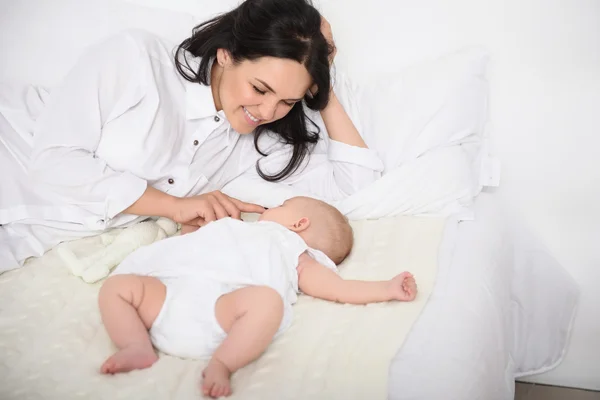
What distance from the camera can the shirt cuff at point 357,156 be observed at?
70.3 inches

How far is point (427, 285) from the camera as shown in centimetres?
129

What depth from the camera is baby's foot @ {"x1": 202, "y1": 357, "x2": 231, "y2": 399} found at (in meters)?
0.98

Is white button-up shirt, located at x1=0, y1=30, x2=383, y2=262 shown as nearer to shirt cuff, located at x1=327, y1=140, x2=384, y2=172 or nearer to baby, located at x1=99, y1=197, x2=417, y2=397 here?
shirt cuff, located at x1=327, y1=140, x2=384, y2=172

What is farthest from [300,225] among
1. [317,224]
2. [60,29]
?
[60,29]

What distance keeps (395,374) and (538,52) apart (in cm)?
125

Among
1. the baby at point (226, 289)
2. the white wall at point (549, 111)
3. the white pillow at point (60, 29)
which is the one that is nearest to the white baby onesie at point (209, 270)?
the baby at point (226, 289)

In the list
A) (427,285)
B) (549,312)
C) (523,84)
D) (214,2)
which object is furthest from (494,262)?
(214,2)

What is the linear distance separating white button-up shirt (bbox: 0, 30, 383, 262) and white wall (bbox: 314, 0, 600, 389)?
480 millimetres

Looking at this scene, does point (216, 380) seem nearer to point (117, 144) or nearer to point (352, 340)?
point (352, 340)

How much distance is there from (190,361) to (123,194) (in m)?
0.56

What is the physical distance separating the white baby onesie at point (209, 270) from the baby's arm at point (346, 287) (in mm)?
27

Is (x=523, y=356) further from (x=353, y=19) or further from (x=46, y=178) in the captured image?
(x=46, y=178)

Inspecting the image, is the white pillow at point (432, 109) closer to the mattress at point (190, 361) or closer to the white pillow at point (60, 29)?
the mattress at point (190, 361)

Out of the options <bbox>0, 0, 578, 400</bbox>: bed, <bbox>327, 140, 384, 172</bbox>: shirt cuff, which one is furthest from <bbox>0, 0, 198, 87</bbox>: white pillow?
<bbox>327, 140, 384, 172</bbox>: shirt cuff
